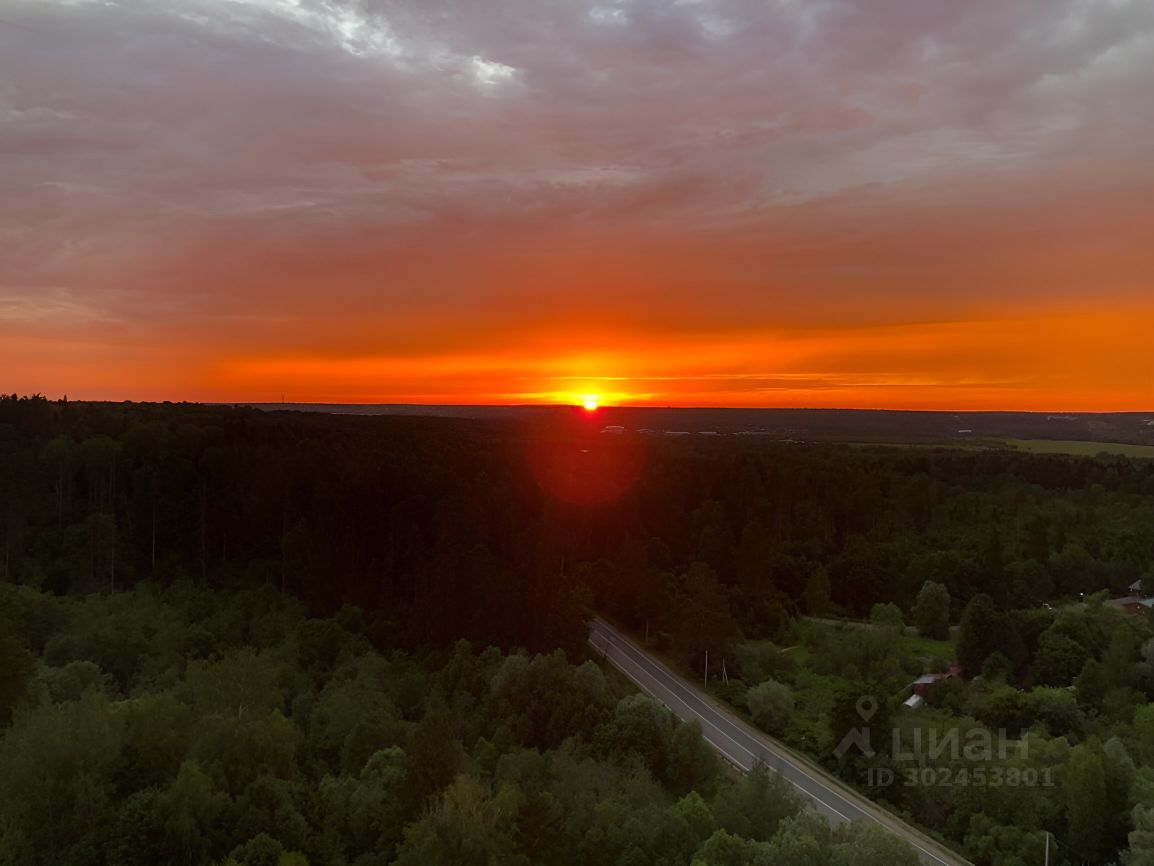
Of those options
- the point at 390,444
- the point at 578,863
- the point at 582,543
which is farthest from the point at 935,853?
the point at 390,444

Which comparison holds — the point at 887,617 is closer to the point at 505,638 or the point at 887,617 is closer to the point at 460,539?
the point at 505,638

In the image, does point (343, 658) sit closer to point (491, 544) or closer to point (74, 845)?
point (491, 544)

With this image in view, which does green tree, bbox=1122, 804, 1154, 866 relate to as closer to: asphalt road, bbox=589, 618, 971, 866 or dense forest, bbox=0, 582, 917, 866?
asphalt road, bbox=589, 618, 971, 866

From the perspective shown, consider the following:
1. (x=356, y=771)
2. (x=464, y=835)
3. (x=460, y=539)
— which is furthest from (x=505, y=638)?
(x=464, y=835)

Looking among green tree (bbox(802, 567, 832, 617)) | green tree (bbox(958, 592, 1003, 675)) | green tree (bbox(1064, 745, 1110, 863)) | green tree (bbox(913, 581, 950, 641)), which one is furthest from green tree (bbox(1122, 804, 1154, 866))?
green tree (bbox(802, 567, 832, 617))

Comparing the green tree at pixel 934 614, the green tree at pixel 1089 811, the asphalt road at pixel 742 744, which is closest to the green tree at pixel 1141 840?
the green tree at pixel 1089 811
